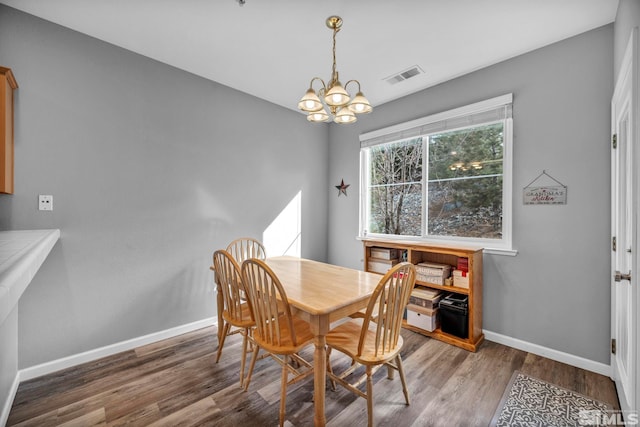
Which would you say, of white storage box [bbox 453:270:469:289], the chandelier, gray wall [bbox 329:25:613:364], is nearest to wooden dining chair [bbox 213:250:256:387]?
the chandelier

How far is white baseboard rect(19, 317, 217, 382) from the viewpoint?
6.63 feet

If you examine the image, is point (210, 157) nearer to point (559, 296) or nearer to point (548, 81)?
point (548, 81)

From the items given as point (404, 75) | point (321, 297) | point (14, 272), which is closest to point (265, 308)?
point (321, 297)

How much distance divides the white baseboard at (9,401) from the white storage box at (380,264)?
3.03 m

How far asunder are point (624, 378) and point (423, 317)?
1341 millimetres

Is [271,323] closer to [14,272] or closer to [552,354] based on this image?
[14,272]

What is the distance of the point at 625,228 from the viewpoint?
1.70 metres

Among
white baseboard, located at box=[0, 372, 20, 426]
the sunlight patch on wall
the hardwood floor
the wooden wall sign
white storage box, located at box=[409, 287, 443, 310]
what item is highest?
the wooden wall sign

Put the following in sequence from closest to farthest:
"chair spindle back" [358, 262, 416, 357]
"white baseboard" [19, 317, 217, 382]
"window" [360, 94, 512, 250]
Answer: "chair spindle back" [358, 262, 416, 357] < "white baseboard" [19, 317, 217, 382] < "window" [360, 94, 512, 250]

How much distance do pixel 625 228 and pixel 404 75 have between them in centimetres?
218

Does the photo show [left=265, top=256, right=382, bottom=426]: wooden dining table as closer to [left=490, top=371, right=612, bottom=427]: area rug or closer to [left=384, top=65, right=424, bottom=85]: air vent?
→ [left=490, top=371, right=612, bottom=427]: area rug

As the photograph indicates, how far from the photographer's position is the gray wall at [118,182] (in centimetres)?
203

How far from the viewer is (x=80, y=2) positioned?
6.24 ft

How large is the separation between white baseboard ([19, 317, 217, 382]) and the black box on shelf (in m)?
2.49
